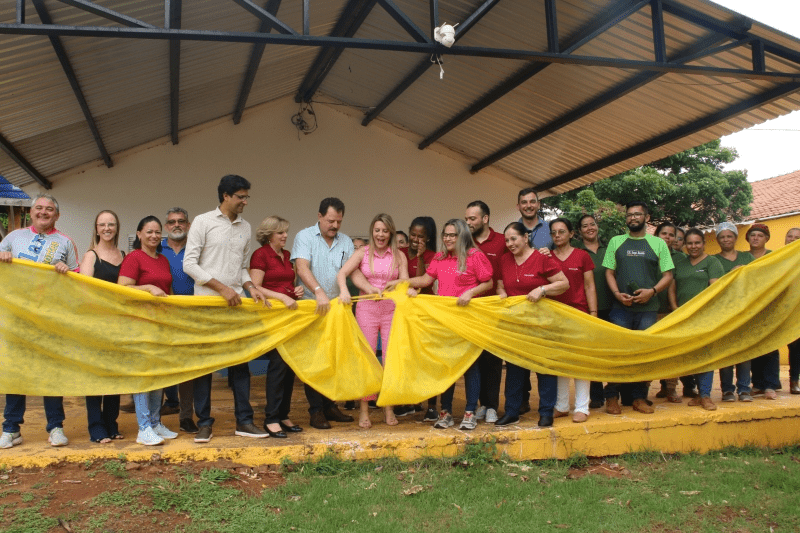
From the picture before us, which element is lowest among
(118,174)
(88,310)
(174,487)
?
(174,487)

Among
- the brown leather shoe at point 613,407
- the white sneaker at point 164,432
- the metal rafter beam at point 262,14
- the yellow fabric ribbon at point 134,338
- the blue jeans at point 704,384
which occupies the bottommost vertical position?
the white sneaker at point 164,432

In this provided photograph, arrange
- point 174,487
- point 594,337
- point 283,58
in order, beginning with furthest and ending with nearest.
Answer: point 283,58, point 594,337, point 174,487

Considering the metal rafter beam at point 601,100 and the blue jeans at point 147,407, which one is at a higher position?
the metal rafter beam at point 601,100

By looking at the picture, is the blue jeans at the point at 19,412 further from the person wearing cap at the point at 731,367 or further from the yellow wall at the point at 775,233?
the yellow wall at the point at 775,233

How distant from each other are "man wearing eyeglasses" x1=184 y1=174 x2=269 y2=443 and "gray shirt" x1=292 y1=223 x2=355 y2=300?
51cm

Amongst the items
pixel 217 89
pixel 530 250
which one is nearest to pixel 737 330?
pixel 530 250

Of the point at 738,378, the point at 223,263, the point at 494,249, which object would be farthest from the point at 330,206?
the point at 738,378

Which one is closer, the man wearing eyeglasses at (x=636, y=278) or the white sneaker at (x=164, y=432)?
the white sneaker at (x=164, y=432)

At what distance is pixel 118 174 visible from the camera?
937cm

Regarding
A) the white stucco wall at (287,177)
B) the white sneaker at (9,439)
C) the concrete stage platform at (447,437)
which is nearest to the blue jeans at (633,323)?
the concrete stage platform at (447,437)

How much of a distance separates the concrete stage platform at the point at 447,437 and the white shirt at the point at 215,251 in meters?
1.05

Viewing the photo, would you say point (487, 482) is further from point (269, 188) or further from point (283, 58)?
point (269, 188)

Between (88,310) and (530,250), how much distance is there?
3.04 meters

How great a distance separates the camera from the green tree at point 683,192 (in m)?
16.8
